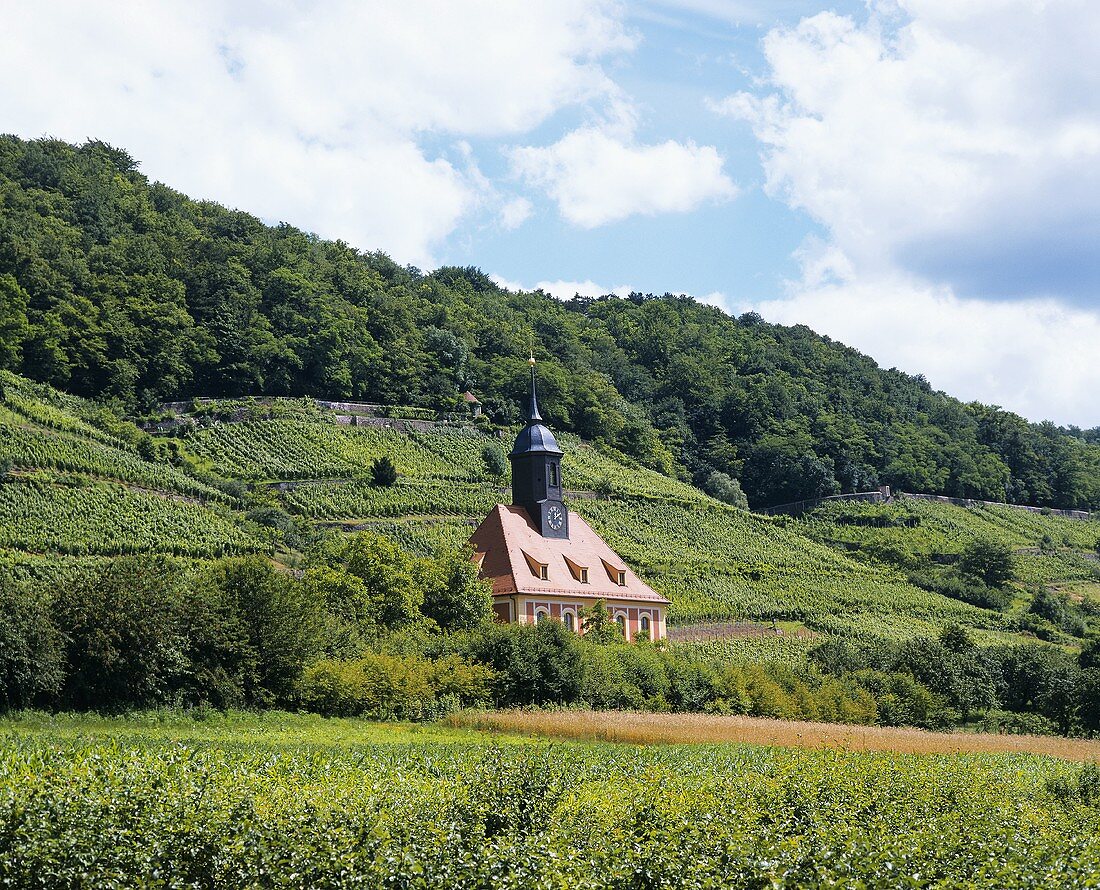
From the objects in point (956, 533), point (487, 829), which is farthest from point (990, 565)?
point (487, 829)

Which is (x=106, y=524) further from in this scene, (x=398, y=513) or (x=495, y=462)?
(x=495, y=462)

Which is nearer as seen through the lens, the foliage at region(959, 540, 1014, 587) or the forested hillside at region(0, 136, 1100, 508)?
the forested hillside at region(0, 136, 1100, 508)

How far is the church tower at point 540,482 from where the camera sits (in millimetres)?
73125

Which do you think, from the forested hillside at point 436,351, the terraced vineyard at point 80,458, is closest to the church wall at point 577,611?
the terraced vineyard at point 80,458

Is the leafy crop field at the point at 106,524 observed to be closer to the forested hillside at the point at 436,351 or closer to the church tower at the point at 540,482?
the church tower at the point at 540,482

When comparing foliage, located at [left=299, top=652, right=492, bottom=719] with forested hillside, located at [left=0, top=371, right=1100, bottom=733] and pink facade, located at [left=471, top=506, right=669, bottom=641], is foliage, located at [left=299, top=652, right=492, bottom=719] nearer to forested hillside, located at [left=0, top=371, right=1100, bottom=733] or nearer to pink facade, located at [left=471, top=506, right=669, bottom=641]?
forested hillside, located at [left=0, top=371, right=1100, bottom=733]

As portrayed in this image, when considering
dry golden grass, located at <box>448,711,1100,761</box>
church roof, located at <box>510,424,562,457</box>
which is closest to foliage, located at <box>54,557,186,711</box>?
dry golden grass, located at <box>448,711,1100,761</box>

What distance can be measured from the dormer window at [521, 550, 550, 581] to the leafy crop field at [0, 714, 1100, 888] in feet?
151

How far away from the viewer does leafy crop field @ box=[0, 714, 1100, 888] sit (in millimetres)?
15797

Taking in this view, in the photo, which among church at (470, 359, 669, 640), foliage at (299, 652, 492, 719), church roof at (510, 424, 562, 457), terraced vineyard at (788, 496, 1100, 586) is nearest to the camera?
foliage at (299, 652, 492, 719)

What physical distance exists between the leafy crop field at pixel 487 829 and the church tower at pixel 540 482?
50.9 meters

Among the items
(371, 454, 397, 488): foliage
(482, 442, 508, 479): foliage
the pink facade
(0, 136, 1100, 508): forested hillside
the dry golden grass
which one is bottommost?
the dry golden grass

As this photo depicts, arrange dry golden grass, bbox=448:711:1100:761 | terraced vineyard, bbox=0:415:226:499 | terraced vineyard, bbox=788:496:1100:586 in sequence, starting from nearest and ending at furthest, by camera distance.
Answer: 1. dry golden grass, bbox=448:711:1100:761
2. terraced vineyard, bbox=0:415:226:499
3. terraced vineyard, bbox=788:496:1100:586

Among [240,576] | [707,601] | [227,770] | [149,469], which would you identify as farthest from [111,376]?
[227,770]
